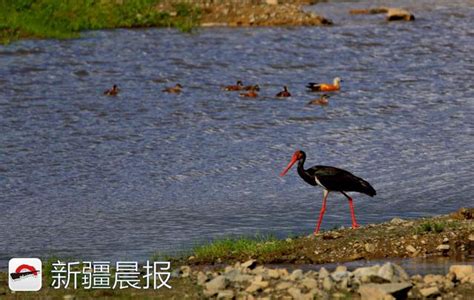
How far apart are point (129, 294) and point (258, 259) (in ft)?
7.34

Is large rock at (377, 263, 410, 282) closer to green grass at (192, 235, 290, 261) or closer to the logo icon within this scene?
green grass at (192, 235, 290, 261)

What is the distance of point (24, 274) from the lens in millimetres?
13039

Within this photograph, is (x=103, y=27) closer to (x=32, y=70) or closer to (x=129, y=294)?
(x=32, y=70)

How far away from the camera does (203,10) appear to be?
3888 centimetres

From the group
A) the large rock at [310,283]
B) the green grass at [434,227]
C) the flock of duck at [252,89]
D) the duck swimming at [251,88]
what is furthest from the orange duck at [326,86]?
the large rock at [310,283]

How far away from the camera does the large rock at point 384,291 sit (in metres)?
11.1

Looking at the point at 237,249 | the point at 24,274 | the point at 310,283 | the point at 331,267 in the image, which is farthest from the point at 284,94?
the point at 310,283

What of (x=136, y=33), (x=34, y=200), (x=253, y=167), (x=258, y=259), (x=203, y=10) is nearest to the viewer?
(x=258, y=259)

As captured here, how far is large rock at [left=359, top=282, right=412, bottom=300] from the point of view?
11.1 meters

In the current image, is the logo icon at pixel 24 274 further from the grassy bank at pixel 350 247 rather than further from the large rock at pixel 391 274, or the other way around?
the large rock at pixel 391 274

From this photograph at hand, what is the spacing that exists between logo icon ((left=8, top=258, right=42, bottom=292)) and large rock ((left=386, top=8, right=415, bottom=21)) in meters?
25.7

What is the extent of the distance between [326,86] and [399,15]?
1126 cm

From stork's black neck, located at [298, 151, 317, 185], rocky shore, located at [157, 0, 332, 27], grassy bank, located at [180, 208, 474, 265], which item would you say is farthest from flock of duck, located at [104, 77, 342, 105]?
grassy bank, located at [180, 208, 474, 265]

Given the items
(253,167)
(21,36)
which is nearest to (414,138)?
(253,167)
